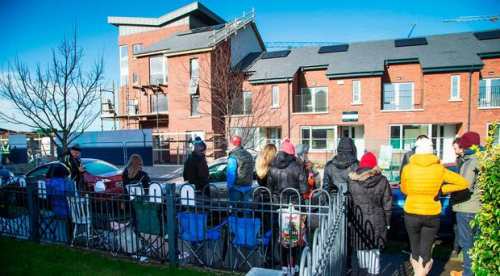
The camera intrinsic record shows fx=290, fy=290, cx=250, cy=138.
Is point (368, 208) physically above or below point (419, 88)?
below

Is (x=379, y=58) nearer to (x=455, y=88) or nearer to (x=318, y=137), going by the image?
(x=455, y=88)

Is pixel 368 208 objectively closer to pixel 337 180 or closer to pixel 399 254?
pixel 337 180

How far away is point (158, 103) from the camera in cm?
2716

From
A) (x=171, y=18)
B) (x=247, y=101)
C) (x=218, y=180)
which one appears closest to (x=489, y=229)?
(x=218, y=180)

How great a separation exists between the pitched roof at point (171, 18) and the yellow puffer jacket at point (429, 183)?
29406mm

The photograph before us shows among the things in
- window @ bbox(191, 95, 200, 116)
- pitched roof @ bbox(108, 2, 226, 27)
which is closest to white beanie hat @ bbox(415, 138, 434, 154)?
window @ bbox(191, 95, 200, 116)

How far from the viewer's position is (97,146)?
76.3 feet

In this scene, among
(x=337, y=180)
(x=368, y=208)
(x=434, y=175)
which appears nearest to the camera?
(x=434, y=175)

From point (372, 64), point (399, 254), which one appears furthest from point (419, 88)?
point (399, 254)

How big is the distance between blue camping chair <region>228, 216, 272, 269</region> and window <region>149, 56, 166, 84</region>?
80.8 feet

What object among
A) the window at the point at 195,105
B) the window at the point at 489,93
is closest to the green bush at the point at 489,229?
the window at the point at 489,93

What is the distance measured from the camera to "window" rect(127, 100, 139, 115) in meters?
28.3

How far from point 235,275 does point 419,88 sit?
21.2 metres

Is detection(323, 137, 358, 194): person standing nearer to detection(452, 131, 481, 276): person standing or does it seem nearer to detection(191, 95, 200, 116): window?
detection(452, 131, 481, 276): person standing
